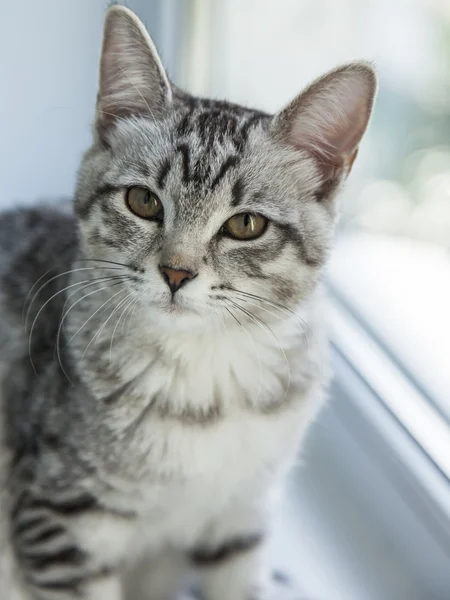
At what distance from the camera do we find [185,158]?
42.1 inches

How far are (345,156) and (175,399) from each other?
17.5 inches

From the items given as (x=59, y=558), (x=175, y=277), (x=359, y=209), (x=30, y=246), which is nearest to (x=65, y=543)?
(x=59, y=558)

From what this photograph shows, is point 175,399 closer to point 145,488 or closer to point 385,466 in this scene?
point 145,488

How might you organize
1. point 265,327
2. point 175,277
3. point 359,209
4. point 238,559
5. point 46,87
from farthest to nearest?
point 46,87
point 359,209
point 238,559
point 265,327
point 175,277

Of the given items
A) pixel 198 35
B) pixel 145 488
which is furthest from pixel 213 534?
pixel 198 35

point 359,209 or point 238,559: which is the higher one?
point 359,209

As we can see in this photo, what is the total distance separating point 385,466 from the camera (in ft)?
4.63

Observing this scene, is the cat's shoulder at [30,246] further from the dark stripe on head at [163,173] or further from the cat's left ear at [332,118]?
the cat's left ear at [332,118]

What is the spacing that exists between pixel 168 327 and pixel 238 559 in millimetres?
516

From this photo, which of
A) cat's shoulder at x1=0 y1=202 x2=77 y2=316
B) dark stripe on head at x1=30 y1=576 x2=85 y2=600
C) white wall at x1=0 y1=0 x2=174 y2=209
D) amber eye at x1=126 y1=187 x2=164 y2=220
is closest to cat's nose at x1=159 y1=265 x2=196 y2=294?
amber eye at x1=126 y1=187 x2=164 y2=220

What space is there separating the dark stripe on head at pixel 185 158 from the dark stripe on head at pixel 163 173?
0.07 ft

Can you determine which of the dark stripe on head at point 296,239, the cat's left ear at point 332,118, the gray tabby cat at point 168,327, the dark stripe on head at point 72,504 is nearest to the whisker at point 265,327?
the gray tabby cat at point 168,327

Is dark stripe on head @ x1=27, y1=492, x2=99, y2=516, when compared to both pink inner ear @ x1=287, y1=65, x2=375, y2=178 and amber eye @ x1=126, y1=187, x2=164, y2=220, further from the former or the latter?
pink inner ear @ x1=287, y1=65, x2=375, y2=178

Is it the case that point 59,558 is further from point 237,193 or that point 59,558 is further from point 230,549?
point 237,193
